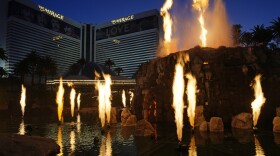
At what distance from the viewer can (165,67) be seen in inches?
1839

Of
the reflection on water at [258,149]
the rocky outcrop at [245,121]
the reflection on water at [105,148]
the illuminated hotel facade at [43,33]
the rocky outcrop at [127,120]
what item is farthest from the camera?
the illuminated hotel facade at [43,33]

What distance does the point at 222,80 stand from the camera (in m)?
40.3

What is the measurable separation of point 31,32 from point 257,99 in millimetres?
154707

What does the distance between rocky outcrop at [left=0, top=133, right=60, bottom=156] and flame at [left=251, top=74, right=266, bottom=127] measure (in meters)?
28.6

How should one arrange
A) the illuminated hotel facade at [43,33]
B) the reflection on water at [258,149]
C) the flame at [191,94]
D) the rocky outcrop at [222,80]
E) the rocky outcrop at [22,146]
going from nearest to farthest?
the rocky outcrop at [22,146] → the reflection on water at [258,149] → the rocky outcrop at [222,80] → the flame at [191,94] → the illuminated hotel facade at [43,33]

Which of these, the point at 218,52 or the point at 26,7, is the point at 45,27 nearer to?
the point at 26,7

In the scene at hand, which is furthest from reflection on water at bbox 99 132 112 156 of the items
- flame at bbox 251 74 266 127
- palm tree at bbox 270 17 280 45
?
palm tree at bbox 270 17 280 45

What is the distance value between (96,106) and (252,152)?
6915 cm

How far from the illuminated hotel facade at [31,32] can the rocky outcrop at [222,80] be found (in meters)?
119

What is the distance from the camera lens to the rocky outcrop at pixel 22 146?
13.4m

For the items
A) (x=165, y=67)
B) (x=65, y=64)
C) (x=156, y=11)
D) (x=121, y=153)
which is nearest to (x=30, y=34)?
(x=65, y=64)

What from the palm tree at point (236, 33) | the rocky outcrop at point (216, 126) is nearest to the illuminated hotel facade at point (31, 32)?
the palm tree at point (236, 33)

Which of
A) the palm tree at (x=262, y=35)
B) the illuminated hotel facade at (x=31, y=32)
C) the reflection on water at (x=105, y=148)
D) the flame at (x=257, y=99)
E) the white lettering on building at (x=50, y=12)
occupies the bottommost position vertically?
the reflection on water at (x=105, y=148)

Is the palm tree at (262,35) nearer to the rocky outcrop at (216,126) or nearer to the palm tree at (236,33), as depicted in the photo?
the palm tree at (236,33)
